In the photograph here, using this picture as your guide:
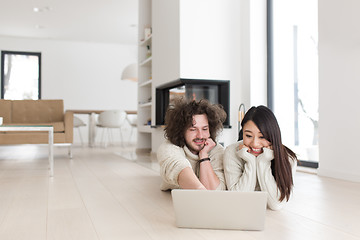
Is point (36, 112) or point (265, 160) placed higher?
point (36, 112)

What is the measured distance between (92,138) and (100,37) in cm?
301

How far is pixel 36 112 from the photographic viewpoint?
15.7 ft

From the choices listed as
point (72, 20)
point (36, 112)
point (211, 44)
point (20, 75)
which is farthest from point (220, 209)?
point (20, 75)

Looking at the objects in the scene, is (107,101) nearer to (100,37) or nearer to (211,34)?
(100,37)

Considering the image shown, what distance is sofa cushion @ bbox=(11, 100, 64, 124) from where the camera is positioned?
4758 millimetres

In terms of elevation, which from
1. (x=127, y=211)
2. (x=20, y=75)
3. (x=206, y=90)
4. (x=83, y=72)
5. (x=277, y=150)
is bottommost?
(x=127, y=211)

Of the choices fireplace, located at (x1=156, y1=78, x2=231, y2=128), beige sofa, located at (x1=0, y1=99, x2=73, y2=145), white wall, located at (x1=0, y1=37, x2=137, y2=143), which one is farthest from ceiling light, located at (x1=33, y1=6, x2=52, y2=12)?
fireplace, located at (x1=156, y1=78, x2=231, y2=128)

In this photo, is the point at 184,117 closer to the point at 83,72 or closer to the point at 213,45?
the point at 213,45

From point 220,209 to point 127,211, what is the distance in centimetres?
56

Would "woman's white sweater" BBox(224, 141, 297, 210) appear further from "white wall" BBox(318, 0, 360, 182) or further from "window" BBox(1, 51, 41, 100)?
"window" BBox(1, 51, 41, 100)

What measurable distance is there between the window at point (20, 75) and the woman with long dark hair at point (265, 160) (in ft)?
27.1

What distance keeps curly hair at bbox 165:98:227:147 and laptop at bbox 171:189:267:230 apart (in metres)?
0.57

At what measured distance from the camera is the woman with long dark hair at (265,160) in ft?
5.45

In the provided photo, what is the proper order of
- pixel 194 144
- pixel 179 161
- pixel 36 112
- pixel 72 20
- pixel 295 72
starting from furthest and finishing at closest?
pixel 72 20, pixel 36 112, pixel 295 72, pixel 194 144, pixel 179 161
